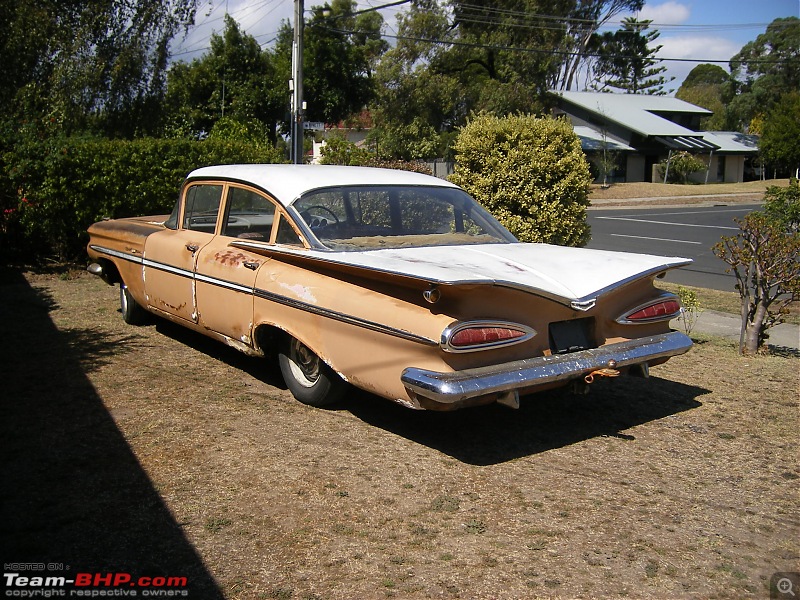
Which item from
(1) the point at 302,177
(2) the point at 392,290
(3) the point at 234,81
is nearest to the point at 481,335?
(2) the point at 392,290

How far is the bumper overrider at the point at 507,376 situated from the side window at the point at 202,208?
279cm

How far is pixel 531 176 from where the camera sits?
9266 mm

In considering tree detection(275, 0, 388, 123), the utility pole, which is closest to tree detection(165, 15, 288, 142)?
tree detection(275, 0, 388, 123)

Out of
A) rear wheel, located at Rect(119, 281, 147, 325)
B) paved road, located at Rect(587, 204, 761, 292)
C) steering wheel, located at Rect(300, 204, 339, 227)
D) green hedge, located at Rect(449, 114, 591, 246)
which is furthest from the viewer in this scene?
paved road, located at Rect(587, 204, 761, 292)

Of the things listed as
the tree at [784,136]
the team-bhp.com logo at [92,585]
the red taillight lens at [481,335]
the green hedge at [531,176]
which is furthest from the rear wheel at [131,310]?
the tree at [784,136]

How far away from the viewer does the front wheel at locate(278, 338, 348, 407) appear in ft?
17.9

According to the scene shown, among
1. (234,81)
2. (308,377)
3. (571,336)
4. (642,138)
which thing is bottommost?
(308,377)

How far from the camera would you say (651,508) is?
4199 millimetres

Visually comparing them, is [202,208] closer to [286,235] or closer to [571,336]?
[286,235]

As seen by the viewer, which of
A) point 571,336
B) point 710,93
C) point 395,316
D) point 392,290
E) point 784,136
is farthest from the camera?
point 710,93

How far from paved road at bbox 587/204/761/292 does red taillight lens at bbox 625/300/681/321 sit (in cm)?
764

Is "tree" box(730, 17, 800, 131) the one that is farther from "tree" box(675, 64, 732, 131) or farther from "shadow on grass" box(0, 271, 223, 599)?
"shadow on grass" box(0, 271, 223, 599)

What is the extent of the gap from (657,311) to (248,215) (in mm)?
3045

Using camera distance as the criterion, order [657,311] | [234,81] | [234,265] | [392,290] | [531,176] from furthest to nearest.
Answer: [234,81] → [531,176] → [234,265] → [657,311] → [392,290]
